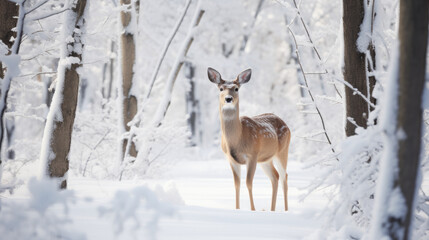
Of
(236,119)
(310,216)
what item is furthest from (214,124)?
(310,216)

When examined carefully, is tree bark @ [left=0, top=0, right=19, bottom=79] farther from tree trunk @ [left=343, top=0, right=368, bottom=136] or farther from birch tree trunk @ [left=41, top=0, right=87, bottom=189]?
tree trunk @ [left=343, top=0, right=368, bottom=136]

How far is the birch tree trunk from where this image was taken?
12.7ft

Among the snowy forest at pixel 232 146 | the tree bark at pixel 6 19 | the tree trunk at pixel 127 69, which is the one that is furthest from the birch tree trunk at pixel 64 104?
the tree trunk at pixel 127 69

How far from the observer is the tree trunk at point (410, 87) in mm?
1836

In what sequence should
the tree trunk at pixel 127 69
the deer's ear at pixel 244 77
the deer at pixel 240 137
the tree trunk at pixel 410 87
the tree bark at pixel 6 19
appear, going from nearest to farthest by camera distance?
the tree trunk at pixel 410 87 < the tree bark at pixel 6 19 < the deer at pixel 240 137 < the deer's ear at pixel 244 77 < the tree trunk at pixel 127 69

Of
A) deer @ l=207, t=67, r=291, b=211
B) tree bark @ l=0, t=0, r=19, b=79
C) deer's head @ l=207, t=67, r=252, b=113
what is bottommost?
deer @ l=207, t=67, r=291, b=211

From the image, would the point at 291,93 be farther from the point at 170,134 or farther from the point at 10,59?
the point at 10,59

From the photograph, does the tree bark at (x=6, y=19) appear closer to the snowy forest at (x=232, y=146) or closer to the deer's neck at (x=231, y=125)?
the snowy forest at (x=232, y=146)

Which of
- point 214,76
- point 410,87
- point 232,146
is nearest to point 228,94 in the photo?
point 214,76

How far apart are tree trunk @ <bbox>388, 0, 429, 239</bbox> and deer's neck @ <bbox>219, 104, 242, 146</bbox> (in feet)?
11.0

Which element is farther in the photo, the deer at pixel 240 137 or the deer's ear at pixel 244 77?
the deer's ear at pixel 244 77

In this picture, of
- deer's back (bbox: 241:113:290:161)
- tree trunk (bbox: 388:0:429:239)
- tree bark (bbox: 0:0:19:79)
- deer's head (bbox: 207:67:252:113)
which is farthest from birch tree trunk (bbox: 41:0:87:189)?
tree trunk (bbox: 388:0:429:239)

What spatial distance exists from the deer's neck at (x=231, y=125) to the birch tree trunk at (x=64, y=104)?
194 cm

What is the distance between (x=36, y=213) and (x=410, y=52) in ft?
6.25
